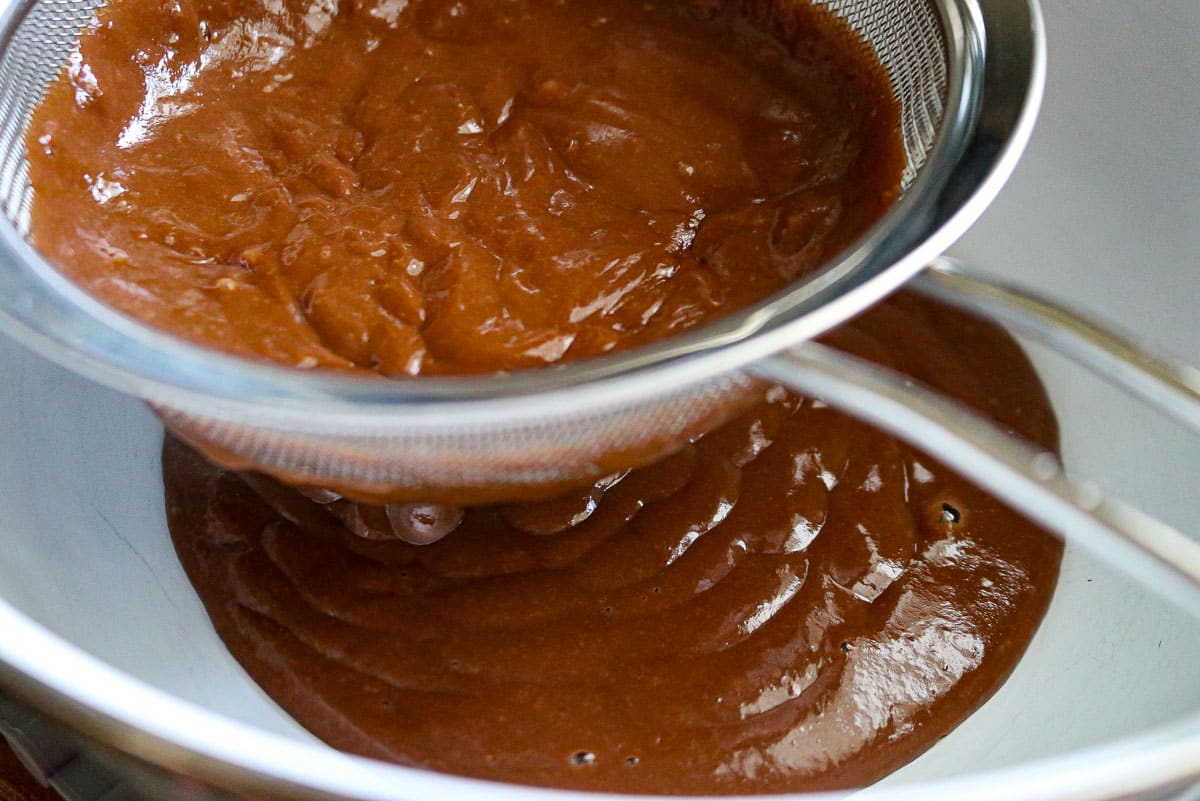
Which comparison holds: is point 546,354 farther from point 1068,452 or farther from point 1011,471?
point 1068,452

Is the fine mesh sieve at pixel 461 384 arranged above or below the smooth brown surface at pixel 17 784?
above

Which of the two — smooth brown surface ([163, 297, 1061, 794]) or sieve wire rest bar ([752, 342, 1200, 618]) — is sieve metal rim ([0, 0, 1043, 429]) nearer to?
sieve wire rest bar ([752, 342, 1200, 618])

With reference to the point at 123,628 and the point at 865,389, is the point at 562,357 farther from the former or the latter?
the point at 123,628

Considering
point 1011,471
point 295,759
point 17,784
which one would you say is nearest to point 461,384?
point 295,759

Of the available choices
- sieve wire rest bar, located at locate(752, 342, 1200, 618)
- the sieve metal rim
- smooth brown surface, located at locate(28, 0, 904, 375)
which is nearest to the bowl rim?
sieve wire rest bar, located at locate(752, 342, 1200, 618)

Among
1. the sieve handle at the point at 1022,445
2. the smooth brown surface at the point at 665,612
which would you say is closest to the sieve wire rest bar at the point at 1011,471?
the sieve handle at the point at 1022,445

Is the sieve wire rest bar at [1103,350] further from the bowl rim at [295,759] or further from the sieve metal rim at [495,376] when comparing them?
the bowl rim at [295,759]
